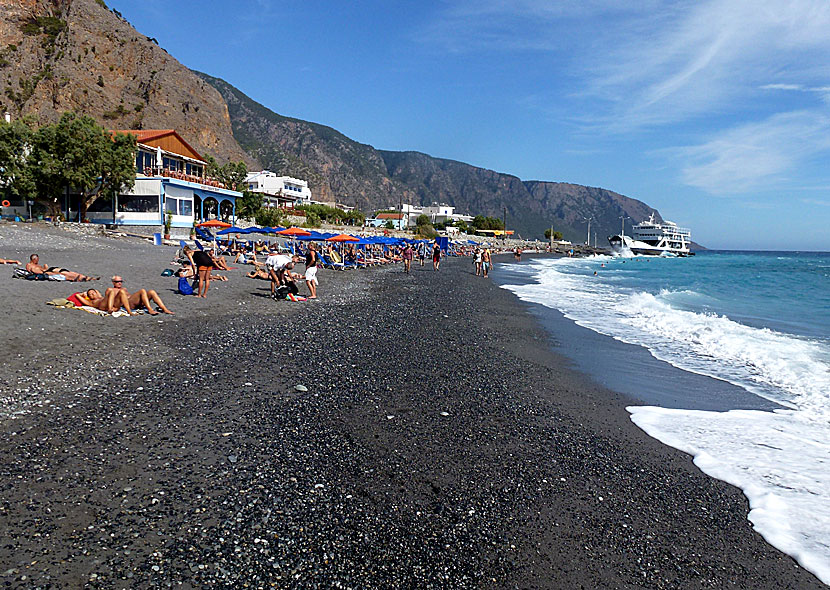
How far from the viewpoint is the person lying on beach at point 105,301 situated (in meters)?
10.2

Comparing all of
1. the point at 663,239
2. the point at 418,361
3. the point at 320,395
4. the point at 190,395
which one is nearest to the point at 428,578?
the point at 320,395

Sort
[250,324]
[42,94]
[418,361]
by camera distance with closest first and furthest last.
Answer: [418,361], [250,324], [42,94]

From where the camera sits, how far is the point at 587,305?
18.7m

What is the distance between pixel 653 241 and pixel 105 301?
12118 cm

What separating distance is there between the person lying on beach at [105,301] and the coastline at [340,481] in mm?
2054

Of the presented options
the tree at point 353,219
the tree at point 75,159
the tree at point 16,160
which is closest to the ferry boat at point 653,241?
the tree at point 353,219

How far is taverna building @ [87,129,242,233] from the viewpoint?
33.1 m

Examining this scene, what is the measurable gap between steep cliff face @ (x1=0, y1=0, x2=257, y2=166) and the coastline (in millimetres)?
73292

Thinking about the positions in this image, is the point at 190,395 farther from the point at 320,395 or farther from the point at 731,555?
the point at 731,555

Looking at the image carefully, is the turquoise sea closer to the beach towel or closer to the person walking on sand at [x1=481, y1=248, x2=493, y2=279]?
the beach towel

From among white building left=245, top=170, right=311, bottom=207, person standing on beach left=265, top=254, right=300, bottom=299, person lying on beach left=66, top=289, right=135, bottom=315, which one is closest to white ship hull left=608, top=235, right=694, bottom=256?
white building left=245, top=170, right=311, bottom=207

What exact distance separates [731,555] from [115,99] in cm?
8711

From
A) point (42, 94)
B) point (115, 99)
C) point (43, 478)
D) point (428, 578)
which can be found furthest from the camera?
point (115, 99)

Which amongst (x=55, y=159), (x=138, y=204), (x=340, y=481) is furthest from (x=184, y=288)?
(x=138, y=204)
